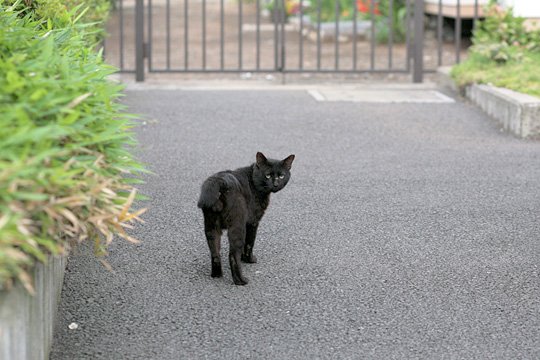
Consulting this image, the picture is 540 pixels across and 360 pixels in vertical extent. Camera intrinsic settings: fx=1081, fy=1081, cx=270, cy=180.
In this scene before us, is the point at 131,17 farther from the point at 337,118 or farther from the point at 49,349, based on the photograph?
the point at 49,349

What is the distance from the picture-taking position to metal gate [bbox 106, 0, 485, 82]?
13.1 meters

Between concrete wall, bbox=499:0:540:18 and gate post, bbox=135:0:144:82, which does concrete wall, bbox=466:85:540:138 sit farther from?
gate post, bbox=135:0:144:82

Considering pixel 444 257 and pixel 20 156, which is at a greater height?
pixel 20 156

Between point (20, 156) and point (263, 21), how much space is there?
2051 cm

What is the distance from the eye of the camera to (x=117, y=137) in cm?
405

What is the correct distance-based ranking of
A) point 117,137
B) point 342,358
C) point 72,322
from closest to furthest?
point 117,137, point 342,358, point 72,322

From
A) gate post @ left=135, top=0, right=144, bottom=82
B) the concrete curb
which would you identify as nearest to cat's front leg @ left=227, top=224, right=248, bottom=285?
the concrete curb

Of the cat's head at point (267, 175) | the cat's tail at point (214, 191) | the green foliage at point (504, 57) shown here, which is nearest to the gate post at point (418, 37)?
the green foliage at point (504, 57)

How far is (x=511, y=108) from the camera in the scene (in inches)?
379

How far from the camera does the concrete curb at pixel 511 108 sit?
931 cm

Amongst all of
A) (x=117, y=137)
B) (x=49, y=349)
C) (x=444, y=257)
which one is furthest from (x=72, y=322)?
(x=444, y=257)

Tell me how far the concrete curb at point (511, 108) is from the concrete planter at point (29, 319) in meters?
5.82

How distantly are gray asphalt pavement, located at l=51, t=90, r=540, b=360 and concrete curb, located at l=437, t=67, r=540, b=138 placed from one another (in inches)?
8.1

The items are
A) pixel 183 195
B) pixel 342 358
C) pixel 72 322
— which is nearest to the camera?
pixel 342 358
